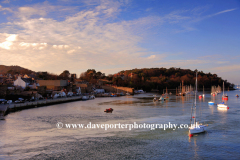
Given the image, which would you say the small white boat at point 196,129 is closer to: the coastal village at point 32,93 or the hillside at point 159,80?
the coastal village at point 32,93

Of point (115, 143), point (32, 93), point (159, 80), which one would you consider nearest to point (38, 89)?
point (32, 93)

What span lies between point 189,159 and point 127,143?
4.00 meters

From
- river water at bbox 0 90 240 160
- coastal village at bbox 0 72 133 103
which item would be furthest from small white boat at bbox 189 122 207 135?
coastal village at bbox 0 72 133 103

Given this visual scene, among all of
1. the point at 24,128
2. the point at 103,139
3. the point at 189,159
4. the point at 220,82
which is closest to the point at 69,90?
the point at 24,128

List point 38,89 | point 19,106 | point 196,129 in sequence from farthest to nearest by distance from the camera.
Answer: point 38,89
point 19,106
point 196,129

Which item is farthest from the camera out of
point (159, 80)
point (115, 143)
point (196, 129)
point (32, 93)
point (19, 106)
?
point (159, 80)

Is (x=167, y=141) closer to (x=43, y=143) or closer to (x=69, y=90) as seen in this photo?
(x=43, y=143)

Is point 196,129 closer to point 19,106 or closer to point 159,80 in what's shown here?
point 19,106

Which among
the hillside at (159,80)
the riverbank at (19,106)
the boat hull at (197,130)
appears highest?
the hillside at (159,80)

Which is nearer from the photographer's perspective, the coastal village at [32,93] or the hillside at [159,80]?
A: the coastal village at [32,93]

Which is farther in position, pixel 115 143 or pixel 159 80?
pixel 159 80

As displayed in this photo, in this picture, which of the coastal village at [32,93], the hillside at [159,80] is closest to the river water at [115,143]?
the coastal village at [32,93]

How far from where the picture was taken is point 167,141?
14367 mm

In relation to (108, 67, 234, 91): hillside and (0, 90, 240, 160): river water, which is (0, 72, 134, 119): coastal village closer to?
(0, 90, 240, 160): river water
